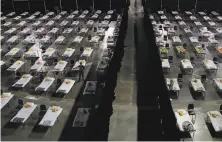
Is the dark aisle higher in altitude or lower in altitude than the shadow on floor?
lower

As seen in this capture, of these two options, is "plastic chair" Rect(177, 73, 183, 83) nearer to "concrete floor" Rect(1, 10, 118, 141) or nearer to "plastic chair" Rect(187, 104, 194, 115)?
"plastic chair" Rect(187, 104, 194, 115)

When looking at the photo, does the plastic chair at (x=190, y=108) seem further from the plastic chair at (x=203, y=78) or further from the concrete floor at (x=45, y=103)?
the concrete floor at (x=45, y=103)

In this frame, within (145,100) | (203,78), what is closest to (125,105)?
(145,100)

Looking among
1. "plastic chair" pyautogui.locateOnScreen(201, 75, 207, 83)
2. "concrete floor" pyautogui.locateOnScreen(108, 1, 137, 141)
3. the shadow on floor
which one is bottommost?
"concrete floor" pyautogui.locateOnScreen(108, 1, 137, 141)

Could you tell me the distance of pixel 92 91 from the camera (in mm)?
14305

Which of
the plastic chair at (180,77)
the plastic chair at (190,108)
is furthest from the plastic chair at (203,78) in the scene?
the plastic chair at (190,108)

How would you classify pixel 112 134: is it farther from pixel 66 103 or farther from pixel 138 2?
pixel 138 2

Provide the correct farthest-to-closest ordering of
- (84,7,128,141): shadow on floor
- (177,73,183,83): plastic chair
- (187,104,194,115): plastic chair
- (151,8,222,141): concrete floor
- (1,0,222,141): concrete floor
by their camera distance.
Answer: (177,73,183,83): plastic chair
(187,104,194,115): plastic chair
(1,0,222,141): concrete floor
(151,8,222,141): concrete floor
(84,7,128,141): shadow on floor

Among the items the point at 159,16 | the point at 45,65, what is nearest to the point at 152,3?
the point at 159,16

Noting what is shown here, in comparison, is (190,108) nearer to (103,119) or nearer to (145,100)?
(145,100)

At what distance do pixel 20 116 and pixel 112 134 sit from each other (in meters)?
3.80

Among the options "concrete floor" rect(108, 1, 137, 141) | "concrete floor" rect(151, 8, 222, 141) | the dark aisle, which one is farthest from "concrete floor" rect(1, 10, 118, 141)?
"concrete floor" rect(151, 8, 222, 141)

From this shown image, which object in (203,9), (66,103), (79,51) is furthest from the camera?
(203,9)

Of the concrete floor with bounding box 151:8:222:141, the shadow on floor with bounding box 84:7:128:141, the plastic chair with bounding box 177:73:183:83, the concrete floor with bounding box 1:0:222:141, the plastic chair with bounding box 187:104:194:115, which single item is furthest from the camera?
the plastic chair with bounding box 177:73:183:83
